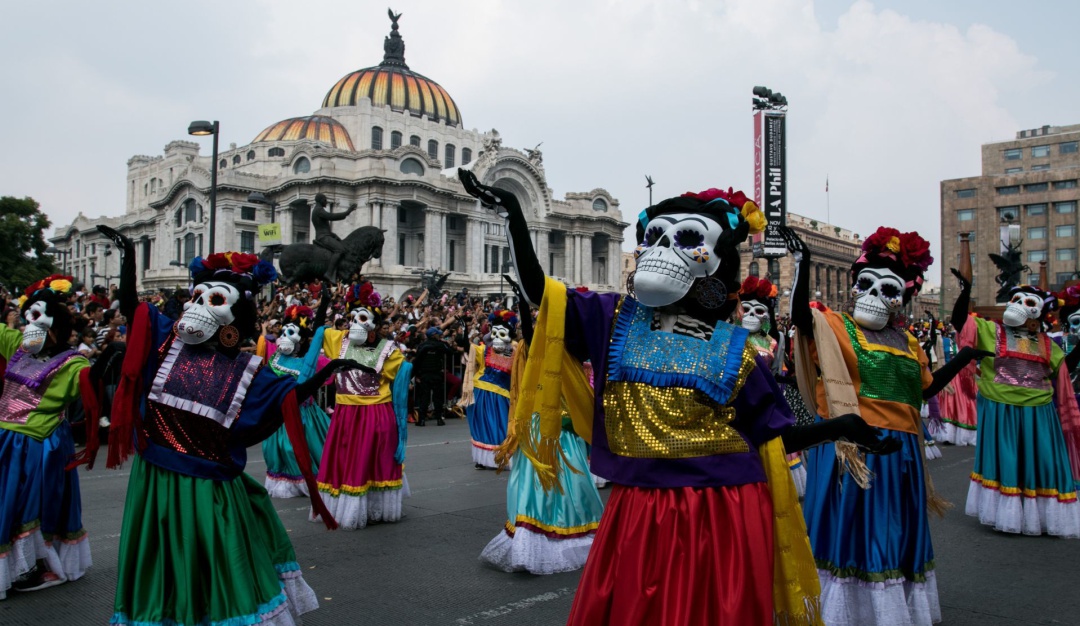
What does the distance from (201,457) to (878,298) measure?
3.83 metres

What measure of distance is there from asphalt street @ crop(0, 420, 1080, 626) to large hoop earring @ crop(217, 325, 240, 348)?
1.83 m

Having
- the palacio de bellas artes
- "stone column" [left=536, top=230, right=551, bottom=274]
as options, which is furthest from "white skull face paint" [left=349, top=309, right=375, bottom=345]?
→ "stone column" [left=536, top=230, right=551, bottom=274]

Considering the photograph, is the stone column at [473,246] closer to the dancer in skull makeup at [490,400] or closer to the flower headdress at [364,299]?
the dancer in skull makeup at [490,400]

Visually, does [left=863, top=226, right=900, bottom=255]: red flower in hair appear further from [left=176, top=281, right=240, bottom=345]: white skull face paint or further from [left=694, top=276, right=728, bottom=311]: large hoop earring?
[left=176, top=281, right=240, bottom=345]: white skull face paint

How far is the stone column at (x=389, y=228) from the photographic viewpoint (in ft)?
175

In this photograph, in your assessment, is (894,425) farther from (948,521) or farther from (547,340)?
(948,521)

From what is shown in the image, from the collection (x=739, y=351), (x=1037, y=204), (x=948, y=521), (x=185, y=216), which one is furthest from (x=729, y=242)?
(x=1037, y=204)

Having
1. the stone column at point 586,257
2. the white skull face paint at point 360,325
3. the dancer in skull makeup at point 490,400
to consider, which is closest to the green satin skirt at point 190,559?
the white skull face paint at point 360,325

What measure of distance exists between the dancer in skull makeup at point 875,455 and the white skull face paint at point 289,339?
5793mm

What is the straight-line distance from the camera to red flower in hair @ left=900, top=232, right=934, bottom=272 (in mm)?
4938

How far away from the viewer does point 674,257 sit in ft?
10.2

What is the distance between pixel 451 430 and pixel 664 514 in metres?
13.3

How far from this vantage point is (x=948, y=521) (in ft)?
25.7

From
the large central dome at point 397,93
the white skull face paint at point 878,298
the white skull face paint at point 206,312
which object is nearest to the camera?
the white skull face paint at point 206,312
